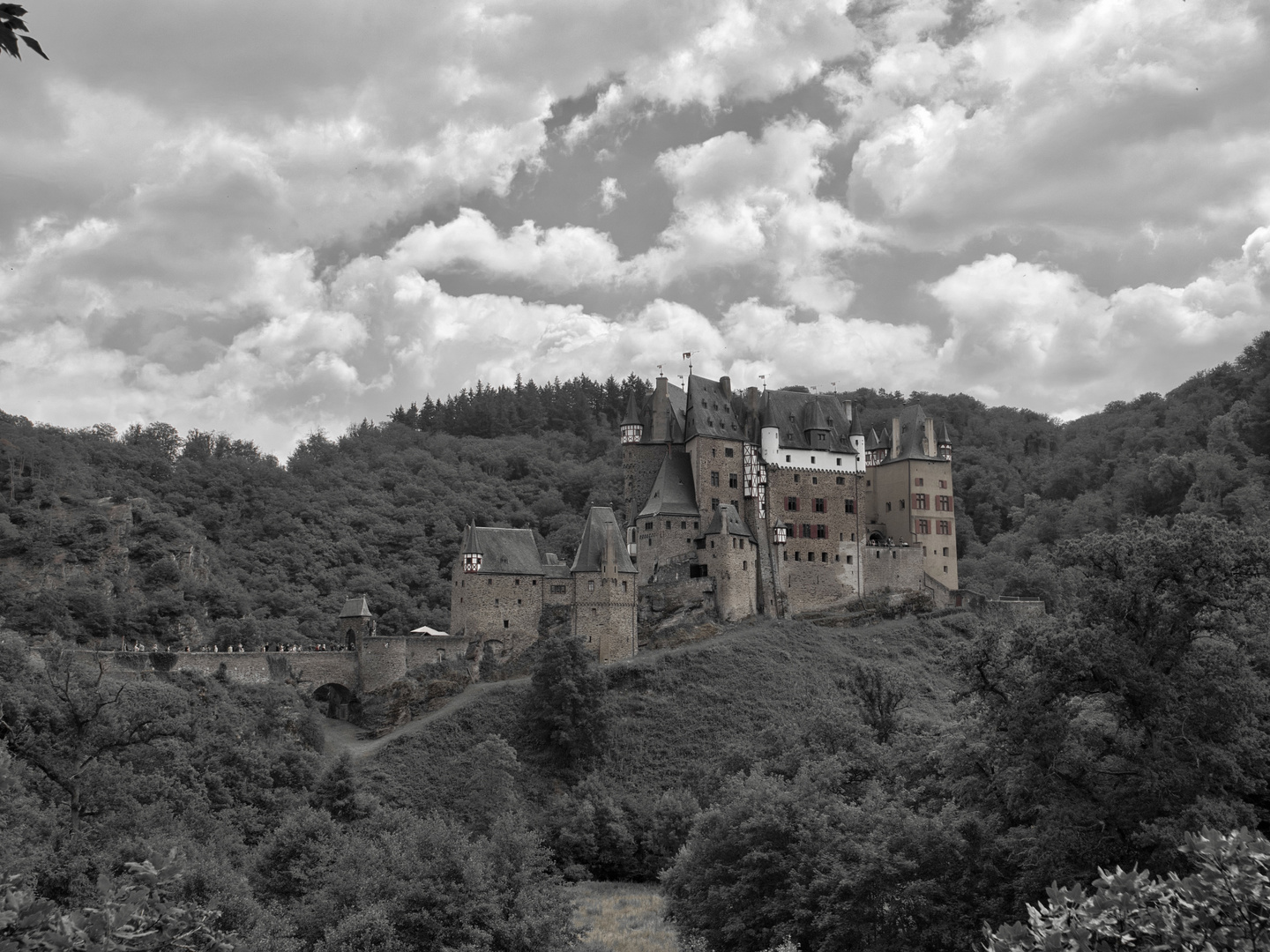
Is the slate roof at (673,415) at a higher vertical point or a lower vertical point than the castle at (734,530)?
higher

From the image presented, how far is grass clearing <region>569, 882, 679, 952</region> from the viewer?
37.9 meters

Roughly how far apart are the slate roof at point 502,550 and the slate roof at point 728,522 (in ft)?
35.0

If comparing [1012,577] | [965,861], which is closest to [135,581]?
[1012,577]

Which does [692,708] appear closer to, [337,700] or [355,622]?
[355,622]

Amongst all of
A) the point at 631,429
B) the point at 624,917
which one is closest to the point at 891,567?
the point at 631,429

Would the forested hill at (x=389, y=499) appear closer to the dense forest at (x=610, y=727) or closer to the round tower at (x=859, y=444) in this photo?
the dense forest at (x=610, y=727)

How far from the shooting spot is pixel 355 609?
62.1 m

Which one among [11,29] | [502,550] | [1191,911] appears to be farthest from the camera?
[502,550]

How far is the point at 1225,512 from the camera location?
72938 millimetres

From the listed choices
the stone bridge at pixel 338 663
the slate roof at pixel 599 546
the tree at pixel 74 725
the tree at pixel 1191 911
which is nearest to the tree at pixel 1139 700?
the tree at pixel 1191 911

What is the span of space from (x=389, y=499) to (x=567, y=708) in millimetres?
46319

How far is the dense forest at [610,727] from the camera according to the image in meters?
24.1

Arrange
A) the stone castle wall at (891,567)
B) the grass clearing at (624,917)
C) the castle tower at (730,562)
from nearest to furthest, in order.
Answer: the grass clearing at (624,917) < the castle tower at (730,562) < the stone castle wall at (891,567)

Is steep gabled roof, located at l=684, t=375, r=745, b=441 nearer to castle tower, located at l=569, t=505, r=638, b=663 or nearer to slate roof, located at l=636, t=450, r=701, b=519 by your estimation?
slate roof, located at l=636, t=450, r=701, b=519
